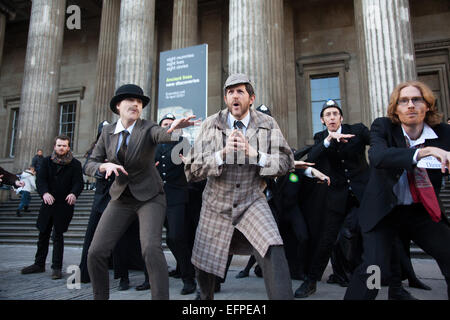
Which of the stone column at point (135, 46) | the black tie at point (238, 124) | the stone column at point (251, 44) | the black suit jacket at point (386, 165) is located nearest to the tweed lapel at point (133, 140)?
the black tie at point (238, 124)

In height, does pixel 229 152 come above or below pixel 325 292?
above

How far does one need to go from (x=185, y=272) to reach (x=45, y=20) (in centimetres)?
1488

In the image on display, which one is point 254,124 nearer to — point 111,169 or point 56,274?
point 111,169

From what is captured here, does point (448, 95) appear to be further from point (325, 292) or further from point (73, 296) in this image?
point (73, 296)

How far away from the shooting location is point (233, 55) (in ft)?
33.8

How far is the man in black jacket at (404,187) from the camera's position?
2281mm

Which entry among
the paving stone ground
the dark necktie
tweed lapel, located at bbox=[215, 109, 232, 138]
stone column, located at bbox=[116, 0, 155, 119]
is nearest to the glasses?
the dark necktie

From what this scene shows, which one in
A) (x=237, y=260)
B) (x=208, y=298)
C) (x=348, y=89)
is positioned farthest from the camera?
(x=348, y=89)

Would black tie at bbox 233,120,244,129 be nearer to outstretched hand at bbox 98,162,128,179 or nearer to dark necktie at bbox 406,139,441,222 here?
outstretched hand at bbox 98,162,128,179

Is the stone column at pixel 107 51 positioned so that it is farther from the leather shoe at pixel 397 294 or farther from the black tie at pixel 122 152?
the leather shoe at pixel 397 294

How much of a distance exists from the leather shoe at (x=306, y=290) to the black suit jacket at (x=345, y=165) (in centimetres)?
89

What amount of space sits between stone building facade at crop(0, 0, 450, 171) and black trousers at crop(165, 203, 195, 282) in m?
6.34

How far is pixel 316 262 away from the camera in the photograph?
12.9ft

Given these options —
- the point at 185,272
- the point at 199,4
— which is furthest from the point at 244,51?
the point at 199,4
